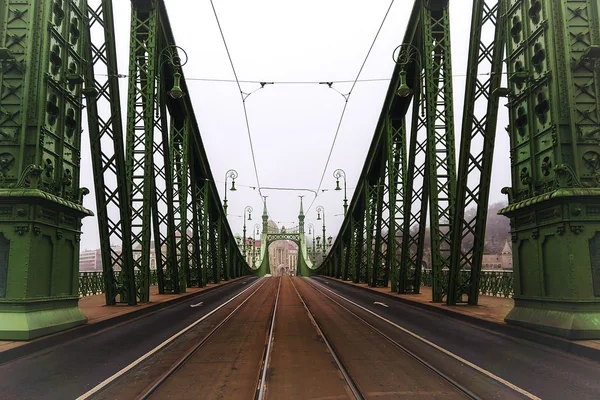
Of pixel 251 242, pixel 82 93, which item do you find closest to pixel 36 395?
pixel 82 93

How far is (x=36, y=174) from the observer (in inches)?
351

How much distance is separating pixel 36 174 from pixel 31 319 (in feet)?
9.10

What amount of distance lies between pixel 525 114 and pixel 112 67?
12.0 m

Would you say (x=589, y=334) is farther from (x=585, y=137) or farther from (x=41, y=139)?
(x=41, y=139)

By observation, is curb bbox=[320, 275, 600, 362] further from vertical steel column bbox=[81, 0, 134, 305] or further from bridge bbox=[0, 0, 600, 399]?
vertical steel column bbox=[81, 0, 134, 305]

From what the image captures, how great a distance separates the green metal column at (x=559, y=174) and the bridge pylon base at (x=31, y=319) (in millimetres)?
9802

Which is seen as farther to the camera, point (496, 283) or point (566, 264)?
point (496, 283)

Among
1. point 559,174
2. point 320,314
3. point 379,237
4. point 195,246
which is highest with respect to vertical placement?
point 559,174

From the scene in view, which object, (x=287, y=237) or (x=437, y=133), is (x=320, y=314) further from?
(x=287, y=237)

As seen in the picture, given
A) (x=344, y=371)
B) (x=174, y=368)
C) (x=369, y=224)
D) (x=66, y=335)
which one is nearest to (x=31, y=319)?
(x=66, y=335)

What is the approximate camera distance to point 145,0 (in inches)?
687

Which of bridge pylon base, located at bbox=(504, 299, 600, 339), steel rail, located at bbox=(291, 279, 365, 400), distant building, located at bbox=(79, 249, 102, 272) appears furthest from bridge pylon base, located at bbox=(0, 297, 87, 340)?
bridge pylon base, located at bbox=(504, 299, 600, 339)

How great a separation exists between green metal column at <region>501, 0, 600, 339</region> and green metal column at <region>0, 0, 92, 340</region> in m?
9.98

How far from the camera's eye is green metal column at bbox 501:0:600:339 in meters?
8.55
